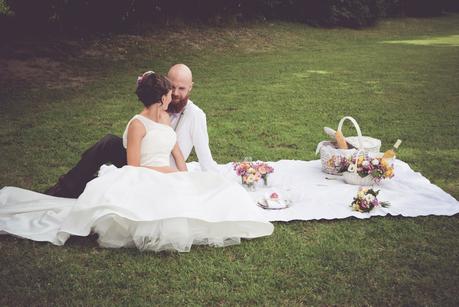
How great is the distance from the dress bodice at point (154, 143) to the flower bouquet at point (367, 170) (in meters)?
2.31

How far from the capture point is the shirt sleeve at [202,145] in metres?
5.44

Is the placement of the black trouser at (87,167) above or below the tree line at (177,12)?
below

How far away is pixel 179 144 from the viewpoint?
18.5 ft

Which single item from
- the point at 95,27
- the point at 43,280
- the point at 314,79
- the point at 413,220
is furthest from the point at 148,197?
the point at 95,27

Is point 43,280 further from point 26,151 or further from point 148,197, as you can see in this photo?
point 26,151

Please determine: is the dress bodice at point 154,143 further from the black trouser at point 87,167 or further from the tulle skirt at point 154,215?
the black trouser at point 87,167

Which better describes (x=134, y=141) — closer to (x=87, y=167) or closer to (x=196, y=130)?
(x=87, y=167)

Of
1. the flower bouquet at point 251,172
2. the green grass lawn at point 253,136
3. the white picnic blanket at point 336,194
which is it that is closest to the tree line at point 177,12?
the green grass lawn at point 253,136

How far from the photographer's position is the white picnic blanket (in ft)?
16.6

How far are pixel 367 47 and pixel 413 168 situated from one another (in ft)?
47.2

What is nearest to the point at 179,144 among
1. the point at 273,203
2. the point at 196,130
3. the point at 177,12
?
the point at 196,130

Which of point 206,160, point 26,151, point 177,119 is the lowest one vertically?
point 26,151

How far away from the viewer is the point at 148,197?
14.0 feet

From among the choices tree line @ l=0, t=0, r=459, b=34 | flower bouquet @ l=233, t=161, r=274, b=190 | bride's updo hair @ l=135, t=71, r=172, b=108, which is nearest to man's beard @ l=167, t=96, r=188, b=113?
bride's updo hair @ l=135, t=71, r=172, b=108
